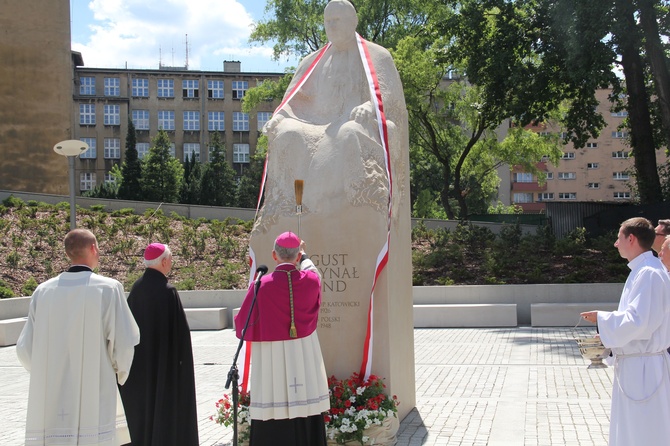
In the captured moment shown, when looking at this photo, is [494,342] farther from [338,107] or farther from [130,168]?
[130,168]

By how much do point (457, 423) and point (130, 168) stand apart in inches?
1958

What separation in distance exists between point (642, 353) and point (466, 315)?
12.6 meters

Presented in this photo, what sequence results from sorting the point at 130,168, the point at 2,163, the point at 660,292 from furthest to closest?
1. the point at 130,168
2. the point at 2,163
3. the point at 660,292

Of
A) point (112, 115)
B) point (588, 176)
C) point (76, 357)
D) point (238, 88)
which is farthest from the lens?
point (588, 176)

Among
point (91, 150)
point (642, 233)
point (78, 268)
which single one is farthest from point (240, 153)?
point (642, 233)

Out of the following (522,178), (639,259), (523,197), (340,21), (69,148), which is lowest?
(639,259)

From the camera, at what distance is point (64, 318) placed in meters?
5.29

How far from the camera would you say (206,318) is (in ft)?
60.1

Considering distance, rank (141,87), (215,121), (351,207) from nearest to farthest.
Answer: (351,207) → (141,87) → (215,121)

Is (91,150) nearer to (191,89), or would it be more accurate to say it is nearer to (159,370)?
(191,89)

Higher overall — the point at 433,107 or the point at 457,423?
the point at 433,107

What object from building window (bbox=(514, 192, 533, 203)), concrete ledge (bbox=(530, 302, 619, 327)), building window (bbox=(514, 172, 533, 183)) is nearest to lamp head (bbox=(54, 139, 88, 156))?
concrete ledge (bbox=(530, 302, 619, 327))

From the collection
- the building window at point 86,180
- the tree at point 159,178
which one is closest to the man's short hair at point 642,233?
the tree at point 159,178

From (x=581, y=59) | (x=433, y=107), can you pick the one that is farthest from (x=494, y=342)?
(x=433, y=107)
